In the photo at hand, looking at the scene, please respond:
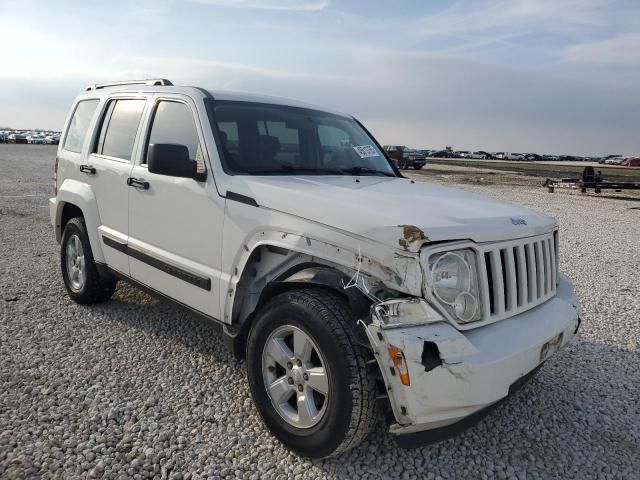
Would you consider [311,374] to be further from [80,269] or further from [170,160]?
[80,269]

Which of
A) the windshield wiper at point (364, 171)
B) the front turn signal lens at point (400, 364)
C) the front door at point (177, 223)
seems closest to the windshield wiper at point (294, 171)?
the windshield wiper at point (364, 171)

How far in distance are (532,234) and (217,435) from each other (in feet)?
7.03

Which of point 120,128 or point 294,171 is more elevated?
point 120,128

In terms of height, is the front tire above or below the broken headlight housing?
below

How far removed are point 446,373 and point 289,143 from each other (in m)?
2.18

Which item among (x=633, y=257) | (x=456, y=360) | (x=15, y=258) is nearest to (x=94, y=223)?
(x=15, y=258)

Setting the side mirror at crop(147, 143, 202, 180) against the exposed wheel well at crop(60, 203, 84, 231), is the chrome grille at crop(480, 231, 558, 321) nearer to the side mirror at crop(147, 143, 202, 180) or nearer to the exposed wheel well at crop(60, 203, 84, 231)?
the side mirror at crop(147, 143, 202, 180)

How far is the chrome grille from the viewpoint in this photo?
105 inches

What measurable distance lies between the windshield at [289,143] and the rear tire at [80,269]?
206cm

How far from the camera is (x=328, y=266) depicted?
9.22ft

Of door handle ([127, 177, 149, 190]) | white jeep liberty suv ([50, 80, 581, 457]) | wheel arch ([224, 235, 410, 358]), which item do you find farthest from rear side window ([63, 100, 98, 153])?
wheel arch ([224, 235, 410, 358])

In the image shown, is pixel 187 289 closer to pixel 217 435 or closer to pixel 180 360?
pixel 180 360

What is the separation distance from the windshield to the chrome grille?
4.82 feet

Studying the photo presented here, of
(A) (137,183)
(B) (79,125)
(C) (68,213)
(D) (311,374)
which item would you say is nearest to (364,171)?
(A) (137,183)
